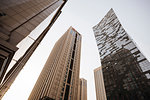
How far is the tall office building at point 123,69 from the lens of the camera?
129 feet

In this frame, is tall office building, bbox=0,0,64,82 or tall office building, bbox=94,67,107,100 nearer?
tall office building, bbox=0,0,64,82

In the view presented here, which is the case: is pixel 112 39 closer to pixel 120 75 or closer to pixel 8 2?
pixel 120 75

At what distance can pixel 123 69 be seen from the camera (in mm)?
49781

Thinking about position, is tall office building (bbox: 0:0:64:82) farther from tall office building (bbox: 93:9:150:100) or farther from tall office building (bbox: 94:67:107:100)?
tall office building (bbox: 94:67:107:100)

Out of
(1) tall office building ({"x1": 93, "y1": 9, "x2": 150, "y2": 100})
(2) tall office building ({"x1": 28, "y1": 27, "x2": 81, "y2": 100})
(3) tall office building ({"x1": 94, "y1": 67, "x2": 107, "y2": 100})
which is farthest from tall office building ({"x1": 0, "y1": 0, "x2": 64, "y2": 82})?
(3) tall office building ({"x1": 94, "y1": 67, "x2": 107, "y2": 100})

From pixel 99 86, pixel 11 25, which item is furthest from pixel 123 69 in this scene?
pixel 99 86

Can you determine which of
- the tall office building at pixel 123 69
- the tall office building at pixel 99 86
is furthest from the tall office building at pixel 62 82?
the tall office building at pixel 99 86

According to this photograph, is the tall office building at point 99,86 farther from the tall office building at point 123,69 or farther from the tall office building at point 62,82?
the tall office building at point 62,82

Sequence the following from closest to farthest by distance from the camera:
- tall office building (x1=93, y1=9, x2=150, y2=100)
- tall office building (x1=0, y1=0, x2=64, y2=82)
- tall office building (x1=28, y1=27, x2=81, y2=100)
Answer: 1. tall office building (x1=0, y1=0, x2=64, y2=82)
2. tall office building (x1=28, y1=27, x2=81, y2=100)
3. tall office building (x1=93, y1=9, x2=150, y2=100)

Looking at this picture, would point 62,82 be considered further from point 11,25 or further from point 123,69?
point 11,25

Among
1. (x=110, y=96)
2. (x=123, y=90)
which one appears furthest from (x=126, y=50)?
(x=110, y=96)

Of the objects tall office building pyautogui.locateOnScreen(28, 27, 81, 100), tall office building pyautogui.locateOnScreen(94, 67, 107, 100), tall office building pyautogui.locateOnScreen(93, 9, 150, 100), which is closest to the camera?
tall office building pyautogui.locateOnScreen(28, 27, 81, 100)

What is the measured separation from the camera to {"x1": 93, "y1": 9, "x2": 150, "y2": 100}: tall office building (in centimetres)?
3936

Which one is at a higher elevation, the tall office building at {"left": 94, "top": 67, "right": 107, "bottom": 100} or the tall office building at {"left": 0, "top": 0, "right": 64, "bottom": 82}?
the tall office building at {"left": 94, "top": 67, "right": 107, "bottom": 100}
